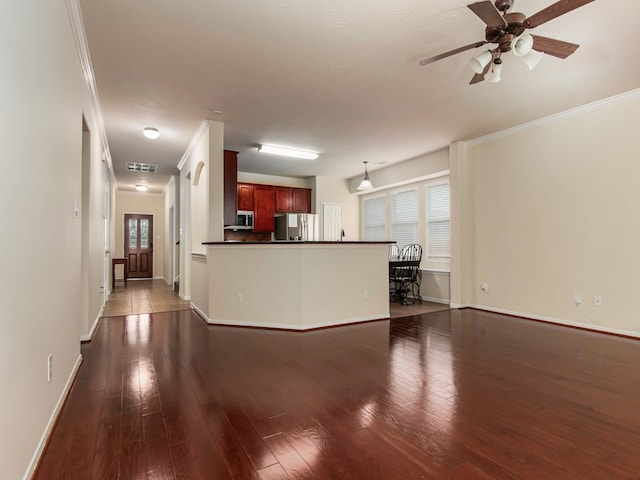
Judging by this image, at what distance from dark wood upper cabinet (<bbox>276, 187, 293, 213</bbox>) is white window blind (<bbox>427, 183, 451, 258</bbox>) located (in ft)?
10.3

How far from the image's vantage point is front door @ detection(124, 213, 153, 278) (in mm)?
10555

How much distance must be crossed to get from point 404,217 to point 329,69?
4718 millimetres

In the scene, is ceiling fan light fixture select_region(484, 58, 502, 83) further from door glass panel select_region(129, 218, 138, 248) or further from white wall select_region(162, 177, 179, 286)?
door glass panel select_region(129, 218, 138, 248)

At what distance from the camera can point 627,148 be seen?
4008 millimetres

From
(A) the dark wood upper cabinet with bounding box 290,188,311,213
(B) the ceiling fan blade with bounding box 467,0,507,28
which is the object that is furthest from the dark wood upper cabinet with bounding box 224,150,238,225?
(B) the ceiling fan blade with bounding box 467,0,507,28

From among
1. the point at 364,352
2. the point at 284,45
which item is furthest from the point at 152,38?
the point at 364,352

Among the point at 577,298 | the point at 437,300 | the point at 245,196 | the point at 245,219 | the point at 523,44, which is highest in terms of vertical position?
the point at 523,44

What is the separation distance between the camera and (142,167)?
24.5ft

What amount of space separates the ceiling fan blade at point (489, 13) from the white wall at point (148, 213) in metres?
10.1

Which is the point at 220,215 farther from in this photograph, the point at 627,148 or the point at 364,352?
the point at 627,148

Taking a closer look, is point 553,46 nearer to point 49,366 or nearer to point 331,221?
point 49,366

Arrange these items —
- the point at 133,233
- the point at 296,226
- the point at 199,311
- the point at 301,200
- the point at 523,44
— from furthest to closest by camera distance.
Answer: the point at 133,233 → the point at 301,200 → the point at 296,226 → the point at 199,311 → the point at 523,44

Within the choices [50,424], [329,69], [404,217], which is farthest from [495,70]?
[404,217]

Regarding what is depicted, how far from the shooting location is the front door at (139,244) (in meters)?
10.6
